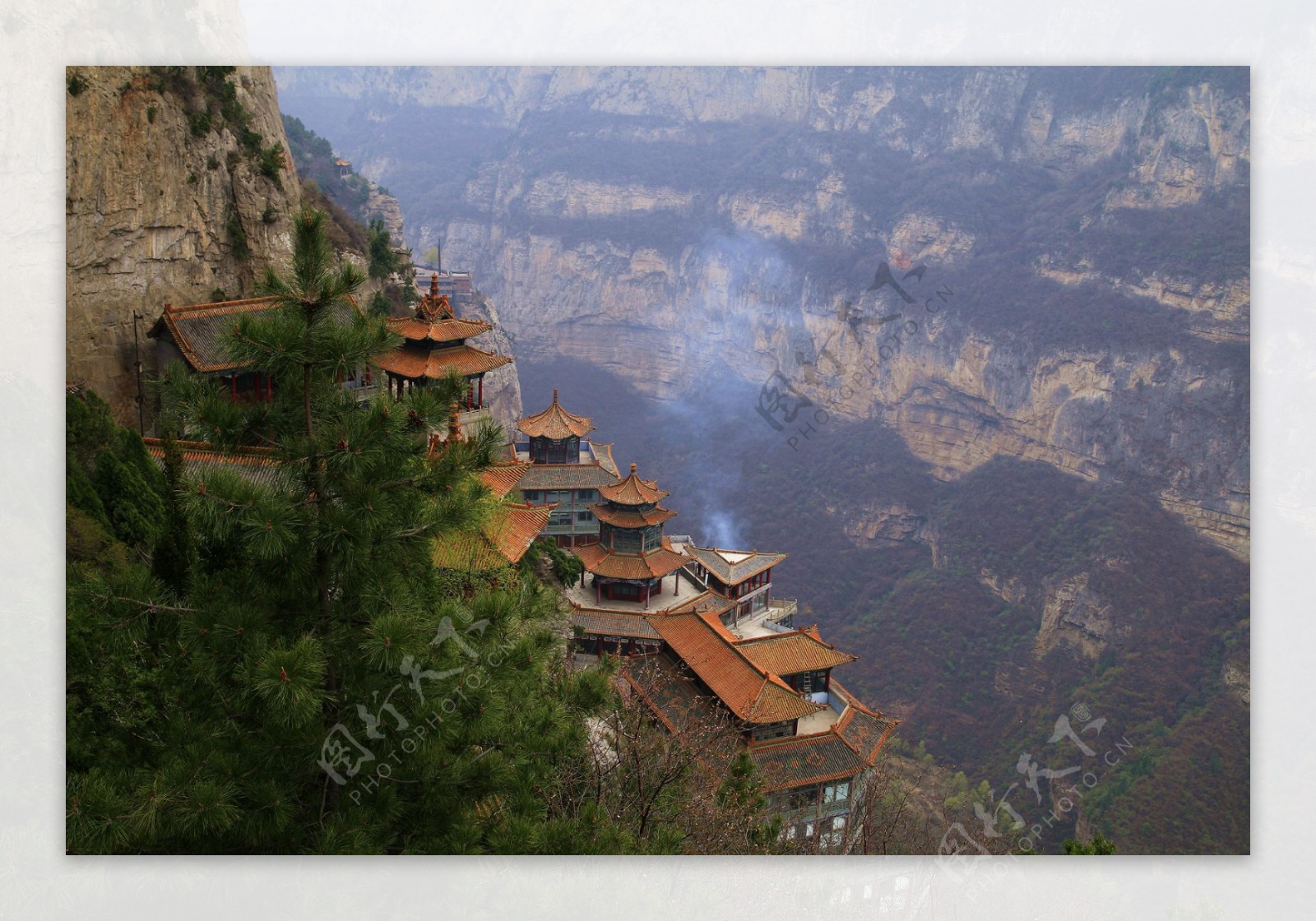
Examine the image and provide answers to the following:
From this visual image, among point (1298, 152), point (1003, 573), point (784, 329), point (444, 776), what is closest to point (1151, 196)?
point (1003, 573)

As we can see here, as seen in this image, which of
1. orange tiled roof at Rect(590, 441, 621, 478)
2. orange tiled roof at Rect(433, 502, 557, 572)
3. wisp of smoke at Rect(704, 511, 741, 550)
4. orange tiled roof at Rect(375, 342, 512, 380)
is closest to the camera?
orange tiled roof at Rect(433, 502, 557, 572)

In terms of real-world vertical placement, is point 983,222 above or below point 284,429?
above

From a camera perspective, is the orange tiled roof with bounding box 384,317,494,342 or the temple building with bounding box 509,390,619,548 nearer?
the orange tiled roof with bounding box 384,317,494,342

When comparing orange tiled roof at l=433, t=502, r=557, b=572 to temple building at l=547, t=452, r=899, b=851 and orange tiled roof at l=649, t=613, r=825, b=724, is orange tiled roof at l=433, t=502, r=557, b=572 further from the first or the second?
orange tiled roof at l=649, t=613, r=825, b=724

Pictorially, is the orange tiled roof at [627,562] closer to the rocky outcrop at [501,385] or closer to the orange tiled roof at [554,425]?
the orange tiled roof at [554,425]

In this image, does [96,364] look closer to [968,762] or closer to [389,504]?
[389,504]

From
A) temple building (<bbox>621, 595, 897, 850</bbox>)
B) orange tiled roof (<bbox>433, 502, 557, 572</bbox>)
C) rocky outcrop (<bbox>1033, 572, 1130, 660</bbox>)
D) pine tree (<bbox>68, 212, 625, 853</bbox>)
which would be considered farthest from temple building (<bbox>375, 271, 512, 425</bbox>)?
rocky outcrop (<bbox>1033, 572, 1130, 660</bbox>)
